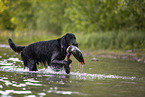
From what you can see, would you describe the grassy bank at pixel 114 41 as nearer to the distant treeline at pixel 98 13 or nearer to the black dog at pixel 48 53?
the distant treeline at pixel 98 13

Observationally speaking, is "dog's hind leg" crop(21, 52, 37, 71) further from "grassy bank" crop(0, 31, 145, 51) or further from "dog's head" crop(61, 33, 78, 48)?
"grassy bank" crop(0, 31, 145, 51)

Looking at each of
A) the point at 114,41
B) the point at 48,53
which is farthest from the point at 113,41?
the point at 48,53

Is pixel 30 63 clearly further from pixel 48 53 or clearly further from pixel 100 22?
pixel 100 22

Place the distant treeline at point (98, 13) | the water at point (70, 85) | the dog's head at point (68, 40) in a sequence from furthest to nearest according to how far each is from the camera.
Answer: the distant treeline at point (98, 13), the dog's head at point (68, 40), the water at point (70, 85)

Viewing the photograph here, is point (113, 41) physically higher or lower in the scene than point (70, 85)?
higher

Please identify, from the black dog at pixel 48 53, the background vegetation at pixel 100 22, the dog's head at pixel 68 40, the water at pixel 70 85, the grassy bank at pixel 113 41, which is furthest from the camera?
the grassy bank at pixel 113 41

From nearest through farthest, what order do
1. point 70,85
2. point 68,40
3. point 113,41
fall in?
point 70,85
point 68,40
point 113,41

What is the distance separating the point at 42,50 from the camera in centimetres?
959

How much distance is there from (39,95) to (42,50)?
12.5 feet

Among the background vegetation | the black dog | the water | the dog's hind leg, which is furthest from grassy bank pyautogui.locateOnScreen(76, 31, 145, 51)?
the water

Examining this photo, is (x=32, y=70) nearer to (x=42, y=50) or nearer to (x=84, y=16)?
(x=42, y=50)

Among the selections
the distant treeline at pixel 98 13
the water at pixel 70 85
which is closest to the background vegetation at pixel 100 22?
the distant treeline at pixel 98 13

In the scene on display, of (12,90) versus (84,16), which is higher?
(84,16)

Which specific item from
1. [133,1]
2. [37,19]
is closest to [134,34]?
[133,1]
